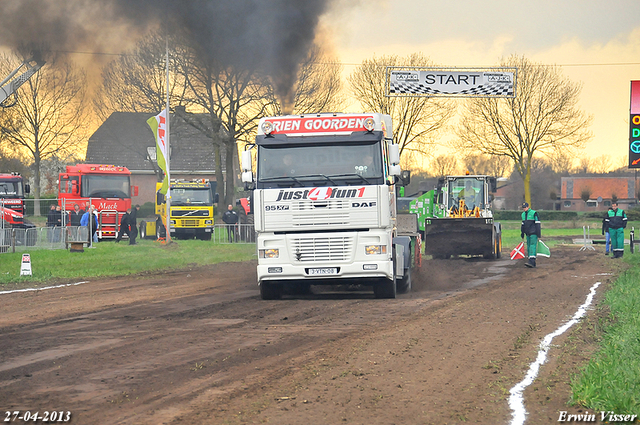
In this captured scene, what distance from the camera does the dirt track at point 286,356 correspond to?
5.73 m

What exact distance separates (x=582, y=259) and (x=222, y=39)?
15150 millimetres

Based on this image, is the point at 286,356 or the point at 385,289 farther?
the point at 385,289

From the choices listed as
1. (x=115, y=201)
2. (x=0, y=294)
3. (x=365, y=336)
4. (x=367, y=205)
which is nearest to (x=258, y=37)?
(x=367, y=205)

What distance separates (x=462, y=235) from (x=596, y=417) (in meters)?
19.2

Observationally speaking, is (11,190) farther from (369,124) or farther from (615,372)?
(615,372)

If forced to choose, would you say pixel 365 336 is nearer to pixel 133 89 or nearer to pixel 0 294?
pixel 0 294

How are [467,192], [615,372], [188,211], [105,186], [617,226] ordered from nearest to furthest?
1. [615,372]
2. [617,226]
3. [467,192]
4. [105,186]
5. [188,211]

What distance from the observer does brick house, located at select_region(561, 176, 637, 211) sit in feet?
298

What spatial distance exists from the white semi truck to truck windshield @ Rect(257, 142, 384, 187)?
2 cm

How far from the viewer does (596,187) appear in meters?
92.1

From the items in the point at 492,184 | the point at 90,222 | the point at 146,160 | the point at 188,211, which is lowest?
the point at 90,222

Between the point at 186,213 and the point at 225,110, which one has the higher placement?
the point at 225,110

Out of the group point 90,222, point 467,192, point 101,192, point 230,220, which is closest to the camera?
point 467,192

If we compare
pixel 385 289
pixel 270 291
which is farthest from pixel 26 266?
pixel 385 289
